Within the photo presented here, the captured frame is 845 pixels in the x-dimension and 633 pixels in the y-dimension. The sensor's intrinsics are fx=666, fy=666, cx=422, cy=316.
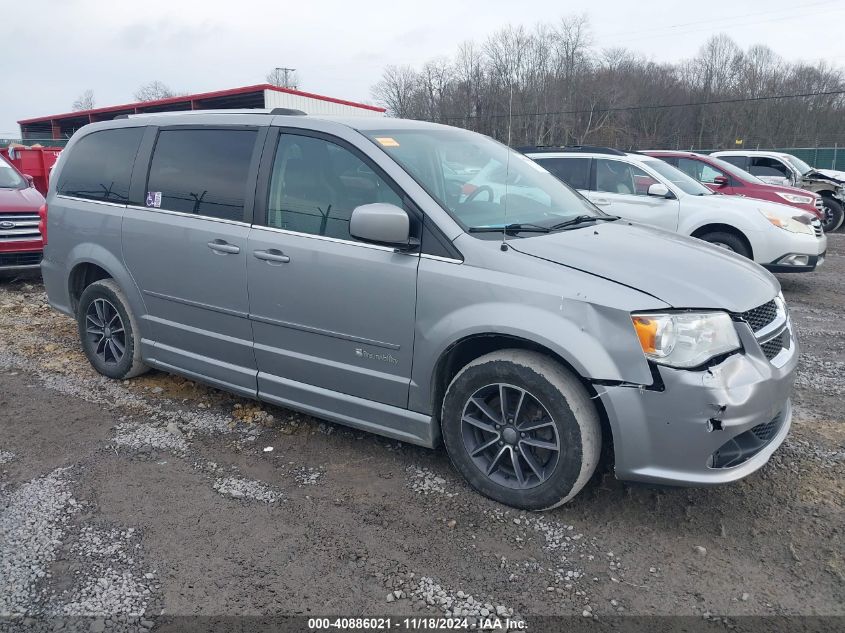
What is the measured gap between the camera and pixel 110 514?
3264mm

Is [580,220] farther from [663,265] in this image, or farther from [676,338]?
[676,338]

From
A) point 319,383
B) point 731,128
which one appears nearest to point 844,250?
point 319,383

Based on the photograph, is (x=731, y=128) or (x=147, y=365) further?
(x=731, y=128)

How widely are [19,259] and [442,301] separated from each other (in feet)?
25.5

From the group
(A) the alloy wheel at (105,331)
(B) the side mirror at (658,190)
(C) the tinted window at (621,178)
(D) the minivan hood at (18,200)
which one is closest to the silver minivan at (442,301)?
(A) the alloy wheel at (105,331)

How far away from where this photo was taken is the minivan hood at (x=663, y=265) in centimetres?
300

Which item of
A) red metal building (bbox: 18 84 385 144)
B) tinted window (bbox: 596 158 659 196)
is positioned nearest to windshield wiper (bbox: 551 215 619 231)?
tinted window (bbox: 596 158 659 196)

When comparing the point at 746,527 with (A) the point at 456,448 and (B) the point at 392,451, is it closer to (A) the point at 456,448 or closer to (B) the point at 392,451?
(A) the point at 456,448

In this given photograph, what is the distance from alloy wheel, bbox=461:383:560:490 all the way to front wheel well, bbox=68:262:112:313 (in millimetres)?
3176

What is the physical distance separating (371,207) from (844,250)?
11.9 metres

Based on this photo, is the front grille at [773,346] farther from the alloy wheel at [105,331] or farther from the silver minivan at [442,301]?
the alloy wheel at [105,331]

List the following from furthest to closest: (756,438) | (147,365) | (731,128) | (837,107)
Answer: (731,128) < (837,107) < (147,365) < (756,438)

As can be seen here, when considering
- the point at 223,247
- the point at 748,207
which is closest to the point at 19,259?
the point at 223,247

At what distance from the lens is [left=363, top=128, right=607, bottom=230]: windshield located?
354cm
